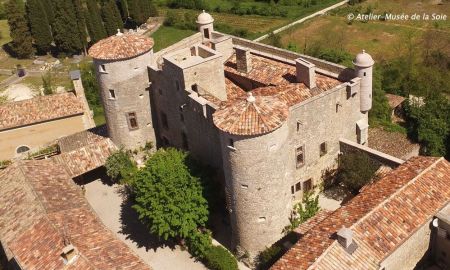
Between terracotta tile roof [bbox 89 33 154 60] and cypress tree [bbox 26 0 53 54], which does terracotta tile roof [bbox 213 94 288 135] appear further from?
cypress tree [bbox 26 0 53 54]

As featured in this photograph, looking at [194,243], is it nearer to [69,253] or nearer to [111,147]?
[69,253]

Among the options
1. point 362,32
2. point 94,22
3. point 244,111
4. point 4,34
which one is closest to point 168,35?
point 94,22

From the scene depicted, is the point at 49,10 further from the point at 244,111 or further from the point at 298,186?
the point at 244,111

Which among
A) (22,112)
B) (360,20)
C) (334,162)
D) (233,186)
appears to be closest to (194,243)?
(233,186)

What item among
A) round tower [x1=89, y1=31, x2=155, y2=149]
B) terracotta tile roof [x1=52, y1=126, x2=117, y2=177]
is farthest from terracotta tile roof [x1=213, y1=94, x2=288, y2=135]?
terracotta tile roof [x1=52, y1=126, x2=117, y2=177]

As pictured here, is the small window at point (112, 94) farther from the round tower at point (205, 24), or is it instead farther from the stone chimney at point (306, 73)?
the stone chimney at point (306, 73)

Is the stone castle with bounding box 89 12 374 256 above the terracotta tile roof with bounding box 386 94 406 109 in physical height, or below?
above
